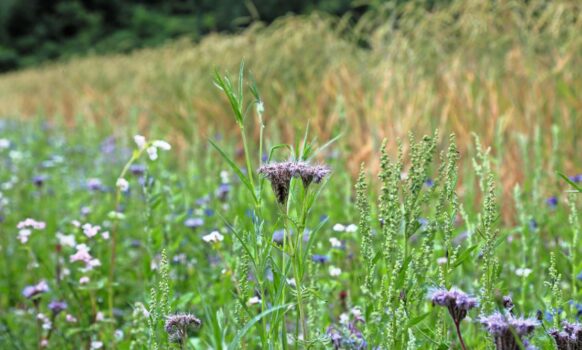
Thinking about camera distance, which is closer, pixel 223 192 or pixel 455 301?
pixel 455 301

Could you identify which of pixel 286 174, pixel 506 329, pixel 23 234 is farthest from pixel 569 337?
pixel 23 234

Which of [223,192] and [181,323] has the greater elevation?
[181,323]

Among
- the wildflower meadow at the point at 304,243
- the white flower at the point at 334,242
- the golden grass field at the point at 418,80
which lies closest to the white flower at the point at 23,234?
the wildflower meadow at the point at 304,243

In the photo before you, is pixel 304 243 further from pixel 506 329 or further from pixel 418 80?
pixel 418 80

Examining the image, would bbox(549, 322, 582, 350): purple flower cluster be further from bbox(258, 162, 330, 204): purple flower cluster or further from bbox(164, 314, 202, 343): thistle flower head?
bbox(164, 314, 202, 343): thistle flower head

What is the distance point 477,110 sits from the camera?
4703mm

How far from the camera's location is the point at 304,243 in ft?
9.77

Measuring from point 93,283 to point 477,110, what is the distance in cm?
314

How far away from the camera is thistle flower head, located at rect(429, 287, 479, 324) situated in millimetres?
1145

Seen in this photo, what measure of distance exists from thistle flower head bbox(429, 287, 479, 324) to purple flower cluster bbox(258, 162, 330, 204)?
30 centimetres

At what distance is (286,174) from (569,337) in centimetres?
54

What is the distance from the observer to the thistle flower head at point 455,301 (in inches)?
45.1

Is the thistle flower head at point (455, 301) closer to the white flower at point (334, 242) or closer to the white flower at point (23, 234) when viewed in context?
the white flower at point (334, 242)

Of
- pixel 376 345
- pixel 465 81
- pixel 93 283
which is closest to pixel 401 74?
pixel 465 81
